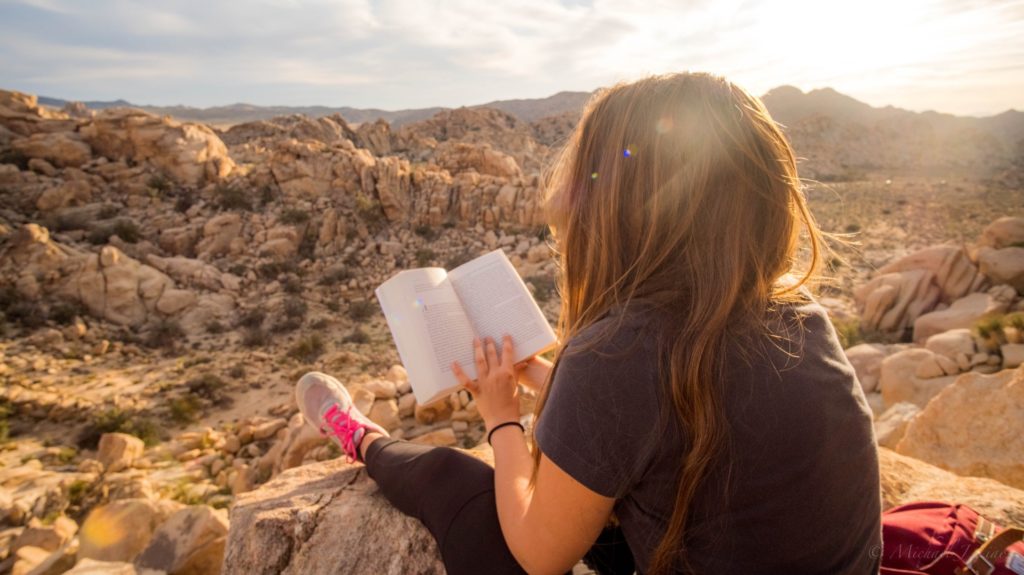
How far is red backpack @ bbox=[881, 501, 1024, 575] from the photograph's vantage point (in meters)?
1.10

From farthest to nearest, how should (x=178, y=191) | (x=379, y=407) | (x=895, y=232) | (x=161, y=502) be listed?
(x=895, y=232) → (x=178, y=191) → (x=379, y=407) → (x=161, y=502)

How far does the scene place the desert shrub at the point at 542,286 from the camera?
9945 millimetres

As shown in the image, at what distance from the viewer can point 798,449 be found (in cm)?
89

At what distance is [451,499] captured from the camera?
59.9 inches

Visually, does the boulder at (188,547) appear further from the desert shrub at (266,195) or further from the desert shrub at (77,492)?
the desert shrub at (266,195)

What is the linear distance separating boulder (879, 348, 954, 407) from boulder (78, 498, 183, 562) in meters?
6.37

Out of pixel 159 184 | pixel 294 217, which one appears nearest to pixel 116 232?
pixel 159 184

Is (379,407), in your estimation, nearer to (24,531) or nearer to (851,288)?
(24,531)

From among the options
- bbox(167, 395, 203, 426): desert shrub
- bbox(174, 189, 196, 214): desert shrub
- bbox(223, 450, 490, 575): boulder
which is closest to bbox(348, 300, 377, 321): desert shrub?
bbox(167, 395, 203, 426): desert shrub

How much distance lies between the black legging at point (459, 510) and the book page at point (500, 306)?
469mm

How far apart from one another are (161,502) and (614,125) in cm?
388

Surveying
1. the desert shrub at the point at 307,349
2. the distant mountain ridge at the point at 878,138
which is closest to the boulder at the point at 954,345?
the desert shrub at the point at 307,349

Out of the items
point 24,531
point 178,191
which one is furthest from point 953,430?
point 178,191

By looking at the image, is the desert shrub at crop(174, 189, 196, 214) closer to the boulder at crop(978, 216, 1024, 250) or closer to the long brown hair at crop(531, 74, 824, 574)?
the long brown hair at crop(531, 74, 824, 574)
